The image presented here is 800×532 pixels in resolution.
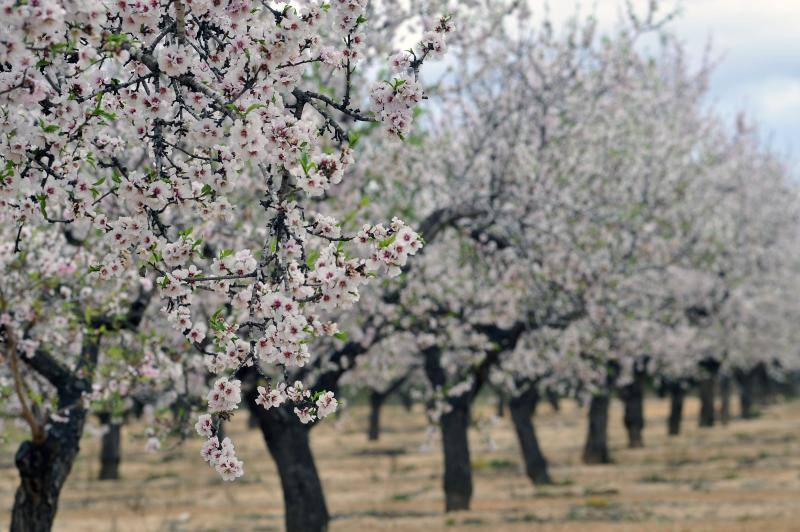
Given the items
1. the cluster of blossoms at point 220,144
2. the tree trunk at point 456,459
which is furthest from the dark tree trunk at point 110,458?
the cluster of blossoms at point 220,144

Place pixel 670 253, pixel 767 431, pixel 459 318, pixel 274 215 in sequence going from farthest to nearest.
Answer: pixel 767 431 → pixel 670 253 → pixel 459 318 → pixel 274 215

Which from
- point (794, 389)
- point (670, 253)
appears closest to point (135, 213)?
point (670, 253)

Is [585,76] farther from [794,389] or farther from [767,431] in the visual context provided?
[794,389]

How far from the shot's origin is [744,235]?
42.1 metres


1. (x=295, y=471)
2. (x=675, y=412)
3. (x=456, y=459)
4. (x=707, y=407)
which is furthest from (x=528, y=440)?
(x=707, y=407)

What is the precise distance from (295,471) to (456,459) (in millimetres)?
8688

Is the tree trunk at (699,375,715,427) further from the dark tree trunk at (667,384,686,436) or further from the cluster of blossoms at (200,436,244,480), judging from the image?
the cluster of blossoms at (200,436,244,480)

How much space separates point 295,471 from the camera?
15758 mm

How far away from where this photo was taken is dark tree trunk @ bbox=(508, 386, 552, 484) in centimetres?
2891

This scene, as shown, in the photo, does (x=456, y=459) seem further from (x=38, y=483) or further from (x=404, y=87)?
(x=404, y=87)

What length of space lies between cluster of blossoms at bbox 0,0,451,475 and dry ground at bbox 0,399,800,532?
970 centimetres

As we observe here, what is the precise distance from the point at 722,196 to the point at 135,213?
117ft

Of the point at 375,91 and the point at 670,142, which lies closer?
the point at 375,91

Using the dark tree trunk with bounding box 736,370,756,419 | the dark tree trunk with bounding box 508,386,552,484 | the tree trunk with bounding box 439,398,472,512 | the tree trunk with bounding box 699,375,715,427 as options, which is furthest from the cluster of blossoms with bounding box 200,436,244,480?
the dark tree trunk with bounding box 736,370,756,419
